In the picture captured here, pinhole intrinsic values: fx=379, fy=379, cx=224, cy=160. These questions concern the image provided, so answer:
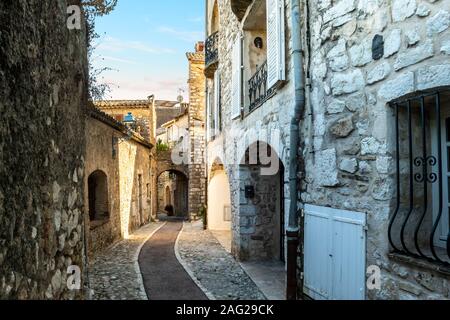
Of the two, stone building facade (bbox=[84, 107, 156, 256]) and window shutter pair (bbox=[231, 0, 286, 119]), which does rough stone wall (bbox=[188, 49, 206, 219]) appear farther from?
window shutter pair (bbox=[231, 0, 286, 119])

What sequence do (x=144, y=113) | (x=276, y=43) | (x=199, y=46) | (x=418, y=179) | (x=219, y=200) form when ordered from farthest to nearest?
(x=144, y=113) → (x=199, y=46) → (x=219, y=200) → (x=276, y=43) → (x=418, y=179)

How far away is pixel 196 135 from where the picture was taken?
17.2m

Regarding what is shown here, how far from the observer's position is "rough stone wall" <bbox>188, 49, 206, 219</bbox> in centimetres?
1695

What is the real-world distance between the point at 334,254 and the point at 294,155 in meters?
1.33

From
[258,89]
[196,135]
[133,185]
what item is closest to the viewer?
[258,89]

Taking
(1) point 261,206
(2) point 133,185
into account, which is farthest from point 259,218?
(2) point 133,185

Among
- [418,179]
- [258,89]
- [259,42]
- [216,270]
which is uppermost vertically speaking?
[259,42]

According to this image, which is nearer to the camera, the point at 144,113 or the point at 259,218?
the point at 259,218

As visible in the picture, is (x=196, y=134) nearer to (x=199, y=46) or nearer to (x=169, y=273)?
(x=199, y=46)

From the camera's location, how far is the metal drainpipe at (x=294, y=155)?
456 cm

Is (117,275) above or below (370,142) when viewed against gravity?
below

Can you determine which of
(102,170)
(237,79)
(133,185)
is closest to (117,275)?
(102,170)

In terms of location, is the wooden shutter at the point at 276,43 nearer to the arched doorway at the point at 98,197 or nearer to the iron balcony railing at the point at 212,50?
the iron balcony railing at the point at 212,50
